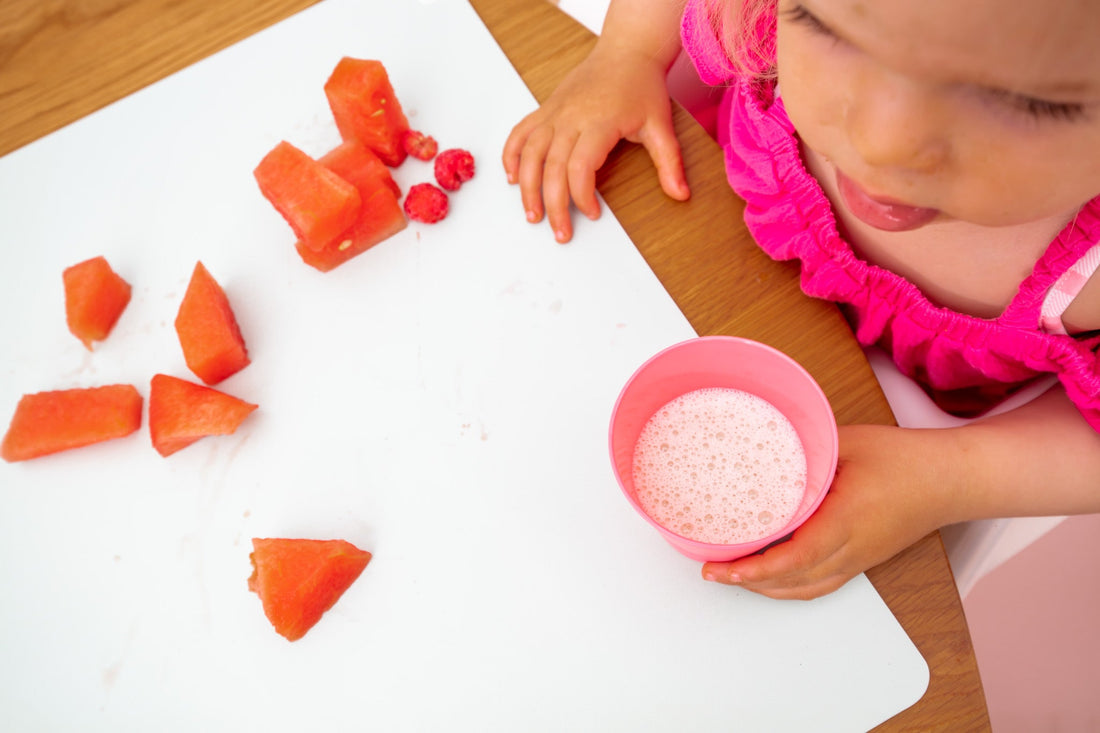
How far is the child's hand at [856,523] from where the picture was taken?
628 mm

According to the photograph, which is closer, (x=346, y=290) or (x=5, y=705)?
(x=5, y=705)

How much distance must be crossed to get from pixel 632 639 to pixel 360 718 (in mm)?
237

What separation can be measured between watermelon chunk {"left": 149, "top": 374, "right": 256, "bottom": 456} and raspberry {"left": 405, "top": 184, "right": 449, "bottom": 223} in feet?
0.83

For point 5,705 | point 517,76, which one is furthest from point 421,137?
point 5,705

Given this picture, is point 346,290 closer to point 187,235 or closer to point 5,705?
point 187,235

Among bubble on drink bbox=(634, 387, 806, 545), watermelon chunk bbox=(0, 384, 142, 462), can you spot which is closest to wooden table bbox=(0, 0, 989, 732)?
bubble on drink bbox=(634, 387, 806, 545)

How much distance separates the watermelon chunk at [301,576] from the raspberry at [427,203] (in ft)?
1.09

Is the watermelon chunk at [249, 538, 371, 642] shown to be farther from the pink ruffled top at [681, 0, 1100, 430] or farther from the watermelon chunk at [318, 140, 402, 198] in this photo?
Result: the pink ruffled top at [681, 0, 1100, 430]

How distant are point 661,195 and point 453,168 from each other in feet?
0.71

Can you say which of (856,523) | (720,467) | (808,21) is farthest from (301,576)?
(808,21)

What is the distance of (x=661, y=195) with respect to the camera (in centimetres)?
79

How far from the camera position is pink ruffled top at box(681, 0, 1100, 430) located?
0.71 m

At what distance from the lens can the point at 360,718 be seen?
652 mm

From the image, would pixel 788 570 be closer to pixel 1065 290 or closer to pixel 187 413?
pixel 1065 290
